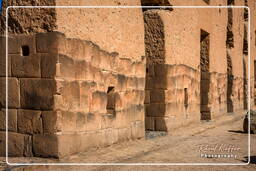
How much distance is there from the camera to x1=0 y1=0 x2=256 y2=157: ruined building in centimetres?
516

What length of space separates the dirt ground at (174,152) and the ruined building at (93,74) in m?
0.26

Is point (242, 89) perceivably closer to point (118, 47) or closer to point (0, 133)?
point (118, 47)

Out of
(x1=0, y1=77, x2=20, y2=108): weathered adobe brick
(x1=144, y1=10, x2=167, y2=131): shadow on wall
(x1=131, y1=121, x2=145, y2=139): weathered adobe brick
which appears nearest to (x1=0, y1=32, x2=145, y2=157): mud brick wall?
(x1=0, y1=77, x2=20, y2=108): weathered adobe brick

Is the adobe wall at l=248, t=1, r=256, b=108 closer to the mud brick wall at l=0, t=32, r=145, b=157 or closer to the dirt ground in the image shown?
the dirt ground

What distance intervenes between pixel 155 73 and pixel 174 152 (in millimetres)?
2913

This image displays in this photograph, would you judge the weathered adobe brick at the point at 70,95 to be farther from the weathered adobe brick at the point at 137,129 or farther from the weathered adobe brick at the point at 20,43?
the weathered adobe brick at the point at 137,129

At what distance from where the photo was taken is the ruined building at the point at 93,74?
516 centimetres

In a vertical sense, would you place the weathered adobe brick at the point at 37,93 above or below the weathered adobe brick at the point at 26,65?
below

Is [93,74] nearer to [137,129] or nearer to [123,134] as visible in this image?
[123,134]

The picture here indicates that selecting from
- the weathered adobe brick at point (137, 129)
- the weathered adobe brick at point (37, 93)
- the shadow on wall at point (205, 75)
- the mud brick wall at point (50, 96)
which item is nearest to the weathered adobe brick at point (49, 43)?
the mud brick wall at point (50, 96)

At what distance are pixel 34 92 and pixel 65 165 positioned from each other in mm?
1031

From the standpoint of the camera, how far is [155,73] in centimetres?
882

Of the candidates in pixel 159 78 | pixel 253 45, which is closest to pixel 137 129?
pixel 159 78

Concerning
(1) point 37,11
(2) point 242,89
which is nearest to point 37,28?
(1) point 37,11
